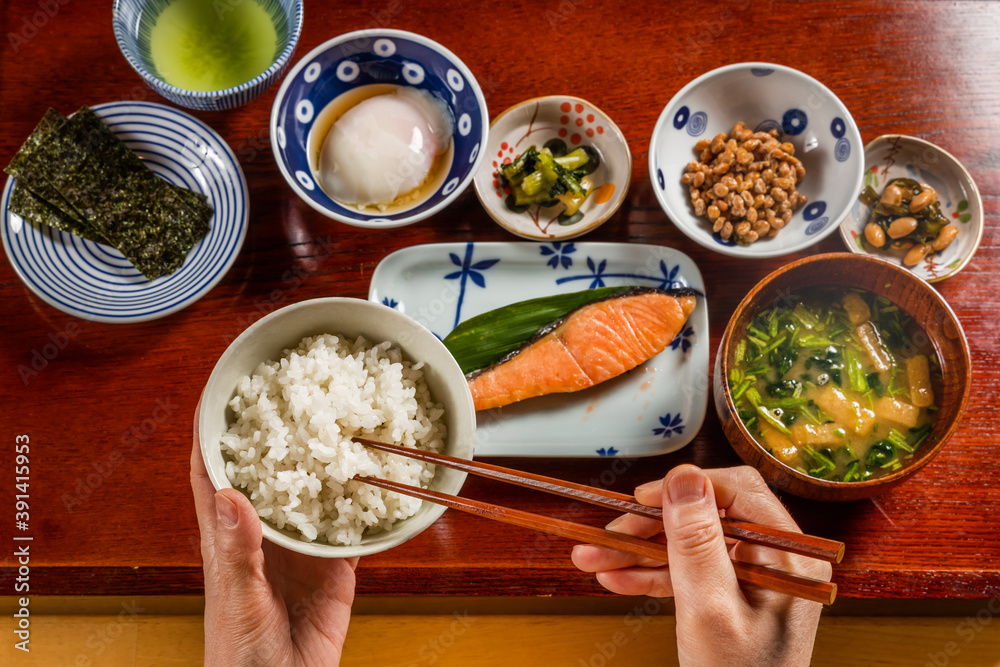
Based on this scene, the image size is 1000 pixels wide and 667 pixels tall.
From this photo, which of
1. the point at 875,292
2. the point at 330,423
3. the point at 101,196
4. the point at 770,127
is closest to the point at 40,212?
the point at 101,196

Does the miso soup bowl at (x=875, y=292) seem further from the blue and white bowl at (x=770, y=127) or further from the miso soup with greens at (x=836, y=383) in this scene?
the blue and white bowl at (x=770, y=127)

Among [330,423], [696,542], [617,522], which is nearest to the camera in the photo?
[696,542]

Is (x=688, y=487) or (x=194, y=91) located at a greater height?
(x=194, y=91)

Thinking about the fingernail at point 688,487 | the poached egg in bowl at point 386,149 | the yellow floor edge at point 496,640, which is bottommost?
the yellow floor edge at point 496,640

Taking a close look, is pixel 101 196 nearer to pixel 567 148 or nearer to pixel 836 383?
pixel 567 148

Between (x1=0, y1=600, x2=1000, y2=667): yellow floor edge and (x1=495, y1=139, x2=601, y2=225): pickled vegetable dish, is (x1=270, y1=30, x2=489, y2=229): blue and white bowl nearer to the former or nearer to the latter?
(x1=495, y1=139, x2=601, y2=225): pickled vegetable dish

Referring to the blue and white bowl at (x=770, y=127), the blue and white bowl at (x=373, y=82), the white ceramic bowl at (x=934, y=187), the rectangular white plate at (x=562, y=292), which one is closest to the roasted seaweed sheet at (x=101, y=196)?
the blue and white bowl at (x=373, y=82)
